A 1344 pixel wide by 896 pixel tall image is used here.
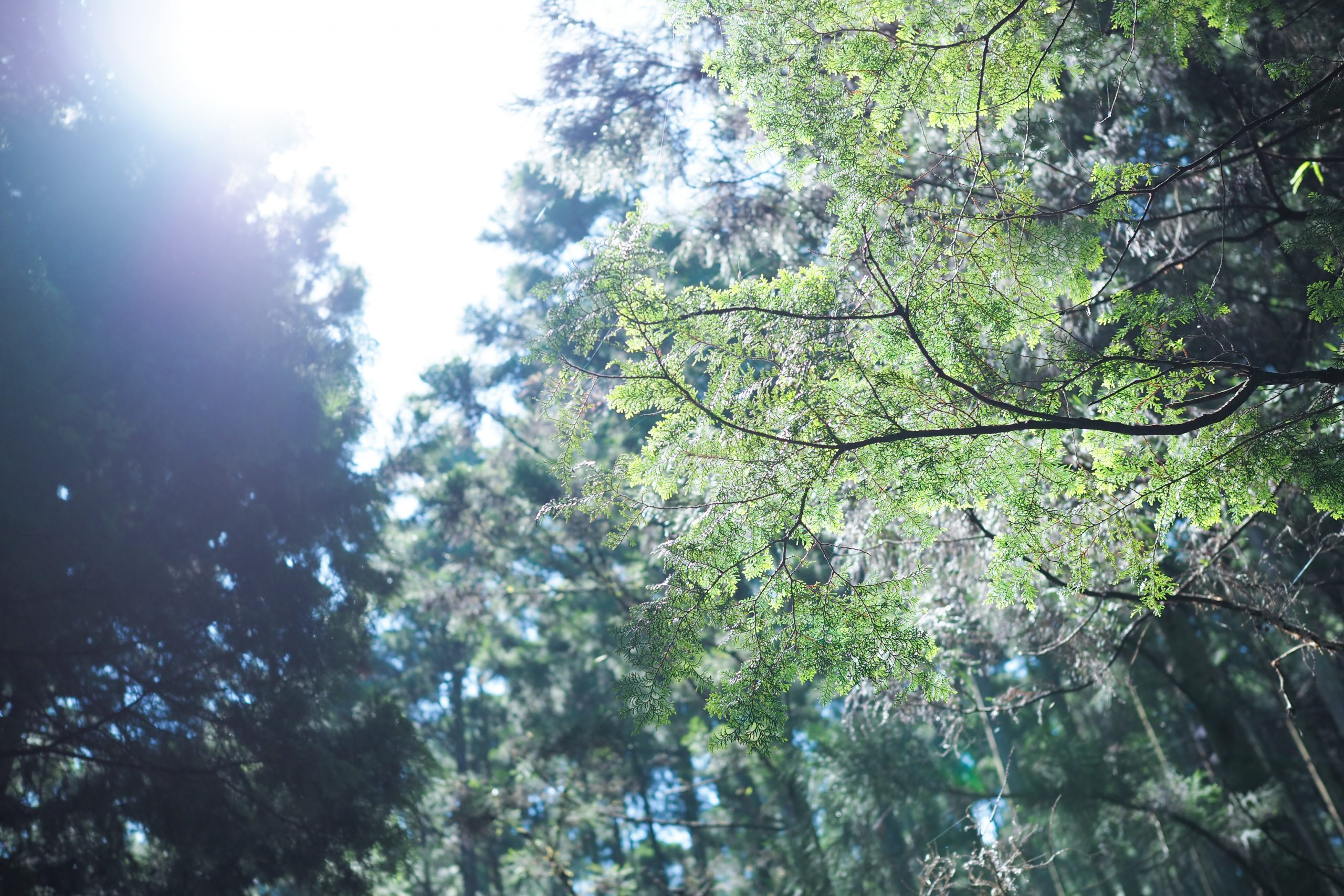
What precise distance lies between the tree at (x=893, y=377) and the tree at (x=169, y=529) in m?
7.82

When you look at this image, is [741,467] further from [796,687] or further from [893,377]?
[796,687]

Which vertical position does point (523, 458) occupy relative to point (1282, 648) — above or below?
above

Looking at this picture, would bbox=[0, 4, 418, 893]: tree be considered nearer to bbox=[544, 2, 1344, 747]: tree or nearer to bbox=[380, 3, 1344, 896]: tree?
bbox=[380, 3, 1344, 896]: tree

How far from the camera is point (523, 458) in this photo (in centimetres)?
1191

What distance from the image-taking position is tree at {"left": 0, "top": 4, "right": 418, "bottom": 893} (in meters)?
8.44

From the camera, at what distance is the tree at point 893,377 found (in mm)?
3135

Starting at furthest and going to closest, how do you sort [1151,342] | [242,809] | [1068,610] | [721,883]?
[721,883], [242,809], [1068,610], [1151,342]

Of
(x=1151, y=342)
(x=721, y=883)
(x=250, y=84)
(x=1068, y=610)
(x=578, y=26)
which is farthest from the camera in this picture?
(x=721, y=883)

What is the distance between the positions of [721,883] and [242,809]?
7.34 meters

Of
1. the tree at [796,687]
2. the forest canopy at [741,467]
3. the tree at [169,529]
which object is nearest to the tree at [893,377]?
the forest canopy at [741,467]

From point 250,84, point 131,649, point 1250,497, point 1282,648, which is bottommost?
point 1250,497

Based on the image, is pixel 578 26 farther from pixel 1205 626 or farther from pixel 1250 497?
pixel 1205 626

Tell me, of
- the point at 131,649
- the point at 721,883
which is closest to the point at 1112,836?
the point at 721,883

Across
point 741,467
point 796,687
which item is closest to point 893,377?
point 741,467
